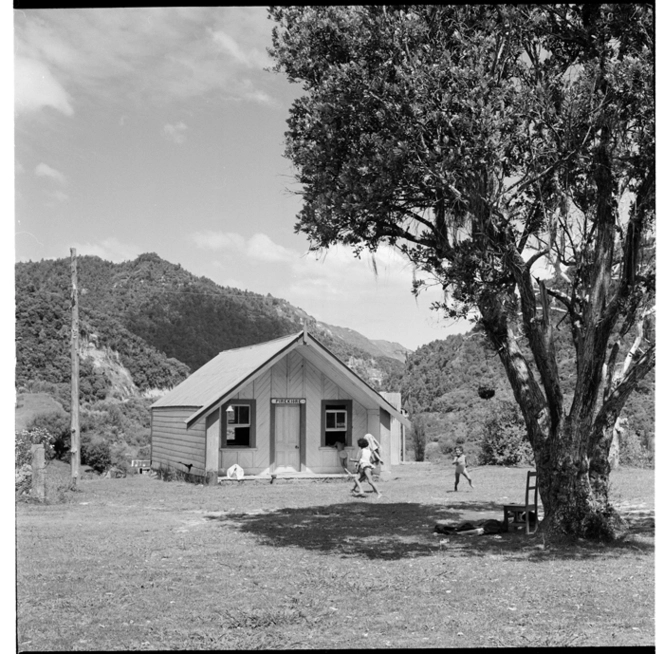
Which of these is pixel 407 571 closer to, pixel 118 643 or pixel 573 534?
pixel 573 534

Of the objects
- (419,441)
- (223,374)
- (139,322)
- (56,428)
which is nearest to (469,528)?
(223,374)

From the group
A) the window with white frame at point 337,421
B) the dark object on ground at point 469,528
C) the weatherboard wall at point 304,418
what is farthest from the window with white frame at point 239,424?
the dark object on ground at point 469,528

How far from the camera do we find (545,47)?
11.1 meters

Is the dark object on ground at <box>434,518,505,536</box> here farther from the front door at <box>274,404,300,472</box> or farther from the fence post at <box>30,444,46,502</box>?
the front door at <box>274,404,300,472</box>

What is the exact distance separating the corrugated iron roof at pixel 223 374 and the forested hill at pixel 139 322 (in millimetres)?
14803

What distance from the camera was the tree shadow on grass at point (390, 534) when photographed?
1041 centimetres

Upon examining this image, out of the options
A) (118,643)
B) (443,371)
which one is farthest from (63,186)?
(118,643)

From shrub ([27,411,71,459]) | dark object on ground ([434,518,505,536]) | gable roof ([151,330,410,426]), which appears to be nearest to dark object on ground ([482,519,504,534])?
dark object on ground ([434,518,505,536])

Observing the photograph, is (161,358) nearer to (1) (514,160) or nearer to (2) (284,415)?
(2) (284,415)

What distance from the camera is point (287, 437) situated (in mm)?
22078

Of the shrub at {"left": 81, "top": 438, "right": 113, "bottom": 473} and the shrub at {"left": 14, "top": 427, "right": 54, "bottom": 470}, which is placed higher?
the shrub at {"left": 14, "top": 427, "right": 54, "bottom": 470}

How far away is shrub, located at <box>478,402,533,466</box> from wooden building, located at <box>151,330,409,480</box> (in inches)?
203

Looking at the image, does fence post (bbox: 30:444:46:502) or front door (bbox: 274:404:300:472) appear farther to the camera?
Answer: front door (bbox: 274:404:300:472)

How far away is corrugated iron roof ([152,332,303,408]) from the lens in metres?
21.1
